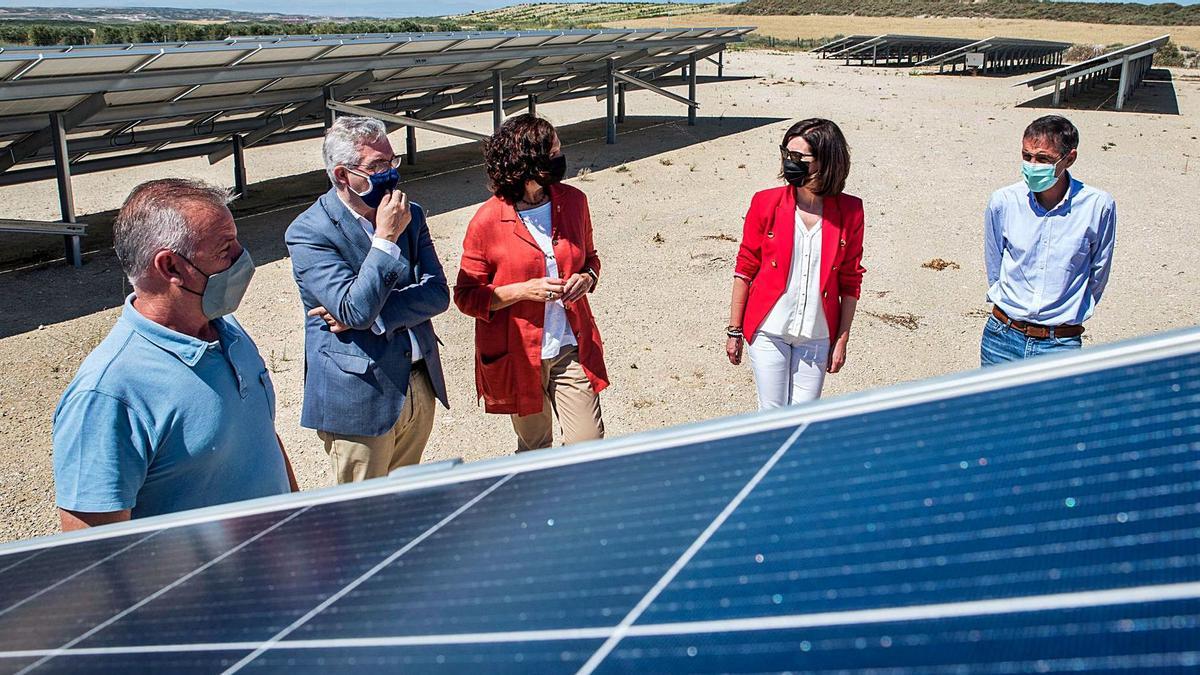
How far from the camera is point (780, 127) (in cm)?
2073

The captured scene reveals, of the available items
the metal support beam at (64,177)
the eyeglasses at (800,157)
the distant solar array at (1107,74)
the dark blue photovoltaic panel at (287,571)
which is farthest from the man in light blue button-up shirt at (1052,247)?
the distant solar array at (1107,74)

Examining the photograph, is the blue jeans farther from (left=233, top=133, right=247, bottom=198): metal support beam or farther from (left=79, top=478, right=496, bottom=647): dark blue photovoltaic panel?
(left=233, top=133, right=247, bottom=198): metal support beam

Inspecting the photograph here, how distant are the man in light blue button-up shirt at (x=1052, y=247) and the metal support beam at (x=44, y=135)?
957 centimetres

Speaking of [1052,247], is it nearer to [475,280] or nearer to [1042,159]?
[1042,159]

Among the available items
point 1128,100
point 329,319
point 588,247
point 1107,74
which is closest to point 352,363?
point 329,319

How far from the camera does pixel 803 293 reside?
448cm

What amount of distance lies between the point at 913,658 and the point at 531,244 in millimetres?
3633

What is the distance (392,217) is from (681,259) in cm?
744

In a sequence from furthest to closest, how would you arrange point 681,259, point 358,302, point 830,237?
point 681,259, point 830,237, point 358,302

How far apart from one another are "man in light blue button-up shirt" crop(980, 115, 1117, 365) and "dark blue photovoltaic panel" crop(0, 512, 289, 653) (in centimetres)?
395

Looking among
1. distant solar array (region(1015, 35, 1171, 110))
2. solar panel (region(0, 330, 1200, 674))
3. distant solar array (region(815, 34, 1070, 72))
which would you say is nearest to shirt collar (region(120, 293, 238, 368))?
solar panel (region(0, 330, 1200, 674))

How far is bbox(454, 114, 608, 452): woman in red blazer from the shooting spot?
4441 mm

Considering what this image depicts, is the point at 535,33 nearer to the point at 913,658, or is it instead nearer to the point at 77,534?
the point at 77,534

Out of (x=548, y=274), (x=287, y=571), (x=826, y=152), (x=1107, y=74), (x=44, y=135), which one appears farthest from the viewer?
(x=1107, y=74)
